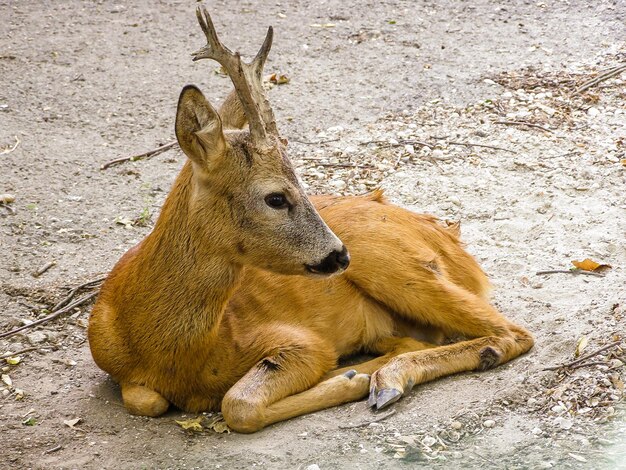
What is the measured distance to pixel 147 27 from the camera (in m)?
11.9

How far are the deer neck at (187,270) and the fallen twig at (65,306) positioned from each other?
141cm

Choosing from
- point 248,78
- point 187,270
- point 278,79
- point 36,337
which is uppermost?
point 248,78

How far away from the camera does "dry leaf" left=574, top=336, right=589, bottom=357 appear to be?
581 centimetres

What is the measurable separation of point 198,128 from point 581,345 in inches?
99.0

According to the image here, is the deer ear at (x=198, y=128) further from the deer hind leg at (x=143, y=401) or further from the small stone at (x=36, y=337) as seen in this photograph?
the small stone at (x=36, y=337)

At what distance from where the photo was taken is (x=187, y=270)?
549cm

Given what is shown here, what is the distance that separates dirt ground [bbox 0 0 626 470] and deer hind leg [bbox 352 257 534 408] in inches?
4.6

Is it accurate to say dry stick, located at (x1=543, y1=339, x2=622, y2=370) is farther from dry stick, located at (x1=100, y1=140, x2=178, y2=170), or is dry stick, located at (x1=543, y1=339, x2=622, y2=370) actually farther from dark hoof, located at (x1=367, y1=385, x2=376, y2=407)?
dry stick, located at (x1=100, y1=140, x2=178, y2=170)

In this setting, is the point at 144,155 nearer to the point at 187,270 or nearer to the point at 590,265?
the point at 187,270

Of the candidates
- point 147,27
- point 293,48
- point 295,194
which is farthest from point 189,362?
point 147,27

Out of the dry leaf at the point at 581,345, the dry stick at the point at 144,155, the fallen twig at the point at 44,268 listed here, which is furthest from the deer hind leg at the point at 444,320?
the dry stick at the point at 144,155

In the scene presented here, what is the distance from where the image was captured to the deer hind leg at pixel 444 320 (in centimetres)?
604

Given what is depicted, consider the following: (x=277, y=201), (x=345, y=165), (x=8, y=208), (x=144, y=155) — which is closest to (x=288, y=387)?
(x=277, y=201)

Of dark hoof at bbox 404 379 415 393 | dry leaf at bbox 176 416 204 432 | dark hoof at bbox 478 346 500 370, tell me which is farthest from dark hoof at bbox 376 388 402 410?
dry leaf at bbox 176 416 204 432
